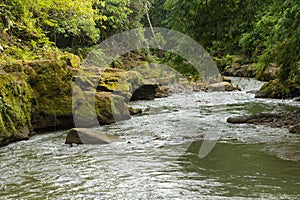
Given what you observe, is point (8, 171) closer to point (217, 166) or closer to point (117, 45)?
point (217, 166)

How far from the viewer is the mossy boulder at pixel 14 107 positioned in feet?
24.6

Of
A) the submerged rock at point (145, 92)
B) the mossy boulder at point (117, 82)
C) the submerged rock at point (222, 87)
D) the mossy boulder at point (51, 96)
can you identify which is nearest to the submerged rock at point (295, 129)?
the mossy boulder at point (51, 96)

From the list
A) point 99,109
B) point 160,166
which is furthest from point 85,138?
point 99,109

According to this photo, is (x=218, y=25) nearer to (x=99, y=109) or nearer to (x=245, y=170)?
(x=245, y=170)

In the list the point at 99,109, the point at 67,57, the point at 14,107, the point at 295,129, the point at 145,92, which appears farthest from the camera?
the point at 145,92

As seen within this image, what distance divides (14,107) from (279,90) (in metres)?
10.4

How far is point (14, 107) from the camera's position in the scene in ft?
26.2

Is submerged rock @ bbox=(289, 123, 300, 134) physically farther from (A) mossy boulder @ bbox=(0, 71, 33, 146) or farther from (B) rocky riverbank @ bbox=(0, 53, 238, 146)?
(A) mossy boulder @ bbox=(0, 71, 33, 146)

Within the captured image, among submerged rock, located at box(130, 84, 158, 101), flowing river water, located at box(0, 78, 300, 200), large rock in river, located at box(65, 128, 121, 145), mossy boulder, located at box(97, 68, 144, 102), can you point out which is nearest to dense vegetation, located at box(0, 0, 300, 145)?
flowing river water, located at box(0, 78, 300, 200)

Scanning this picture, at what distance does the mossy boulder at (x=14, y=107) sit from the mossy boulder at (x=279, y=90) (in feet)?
30.1

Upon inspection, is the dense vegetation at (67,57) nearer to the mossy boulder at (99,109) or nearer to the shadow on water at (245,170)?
the mossy boulder at (99,109)

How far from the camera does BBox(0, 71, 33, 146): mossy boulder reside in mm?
7486

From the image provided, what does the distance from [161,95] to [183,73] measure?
9626 mm

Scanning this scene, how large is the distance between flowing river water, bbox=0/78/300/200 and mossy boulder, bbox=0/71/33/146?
32 centimetres
